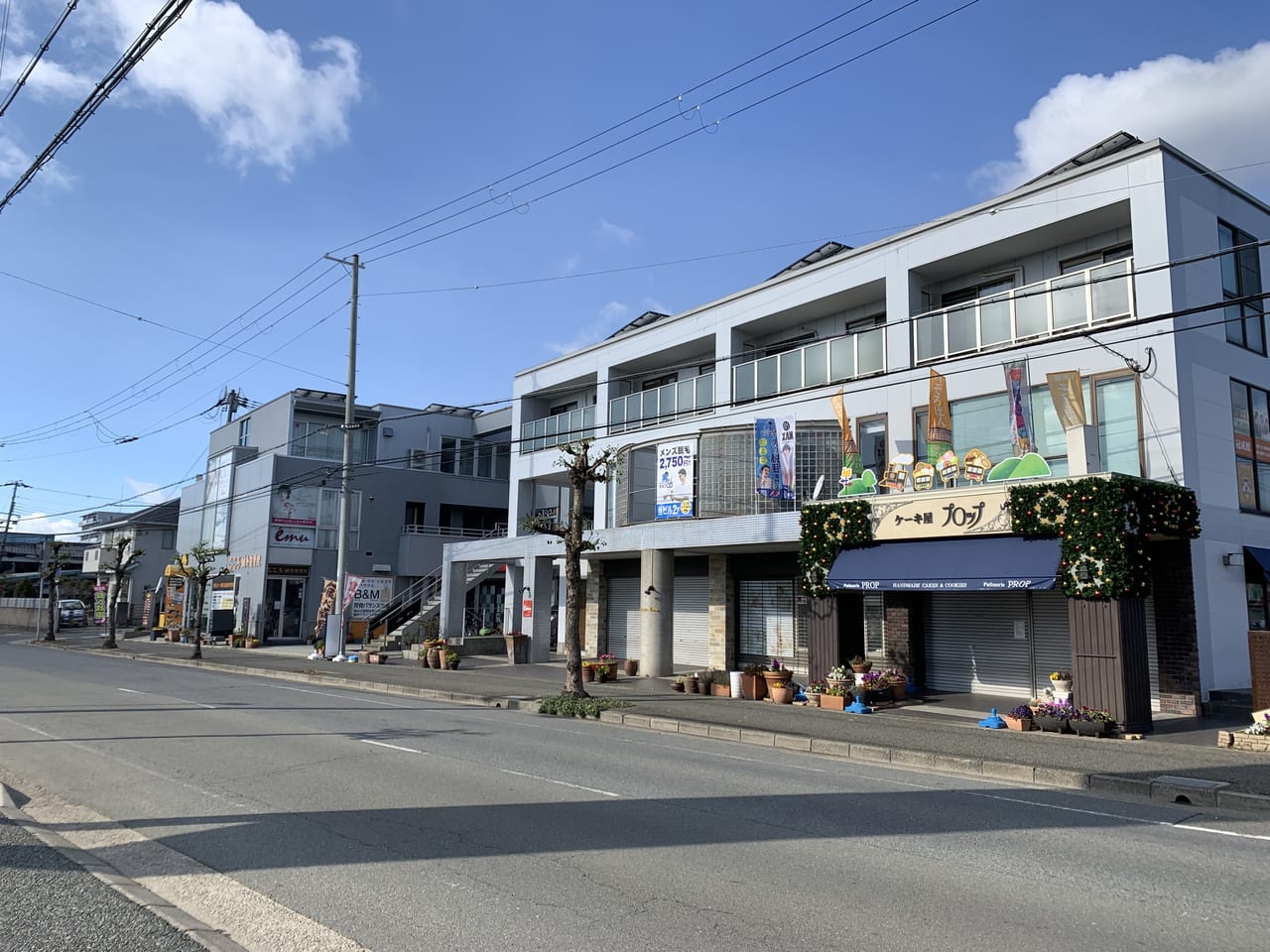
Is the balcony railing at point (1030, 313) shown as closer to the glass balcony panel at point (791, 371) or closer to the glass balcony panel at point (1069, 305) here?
the glass balcony panel at point (1069, 305)

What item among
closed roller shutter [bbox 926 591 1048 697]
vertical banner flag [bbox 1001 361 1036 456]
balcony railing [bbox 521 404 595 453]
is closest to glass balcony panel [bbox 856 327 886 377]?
vertical banner flag [bbox 1001 361 1036 456]

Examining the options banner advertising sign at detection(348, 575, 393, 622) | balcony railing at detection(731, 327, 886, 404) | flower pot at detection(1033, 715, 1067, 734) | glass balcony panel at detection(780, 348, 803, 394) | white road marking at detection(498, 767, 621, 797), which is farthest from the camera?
banner advertising sign at detection(348, 575, 393, 622)

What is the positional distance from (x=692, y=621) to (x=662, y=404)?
660 centimetres

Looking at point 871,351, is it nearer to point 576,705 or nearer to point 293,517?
point 576,705

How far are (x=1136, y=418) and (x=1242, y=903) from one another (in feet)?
42.4

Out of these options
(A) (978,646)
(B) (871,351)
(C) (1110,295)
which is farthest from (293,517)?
(C) (1110,295)

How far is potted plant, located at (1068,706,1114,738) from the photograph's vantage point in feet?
44.7

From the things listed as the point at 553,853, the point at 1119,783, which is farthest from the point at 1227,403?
the point at 553,853

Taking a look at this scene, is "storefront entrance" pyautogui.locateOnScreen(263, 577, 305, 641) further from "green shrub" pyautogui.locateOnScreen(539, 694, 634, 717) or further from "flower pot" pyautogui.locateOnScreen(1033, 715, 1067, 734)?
"flower pot" pyautogui.locateOnScreen(1033, 715, 1067, 734)

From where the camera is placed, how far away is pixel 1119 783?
33.3 feet

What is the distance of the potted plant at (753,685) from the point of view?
1884 cm

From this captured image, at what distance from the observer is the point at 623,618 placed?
1137 inches

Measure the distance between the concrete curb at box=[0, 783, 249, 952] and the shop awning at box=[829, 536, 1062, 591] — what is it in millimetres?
12929

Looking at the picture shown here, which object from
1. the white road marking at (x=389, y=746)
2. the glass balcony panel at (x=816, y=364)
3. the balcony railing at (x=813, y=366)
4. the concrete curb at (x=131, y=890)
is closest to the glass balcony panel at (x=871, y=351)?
the balcony railing at (x=813, y=366)
